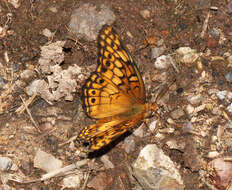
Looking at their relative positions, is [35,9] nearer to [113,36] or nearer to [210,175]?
[113,36]

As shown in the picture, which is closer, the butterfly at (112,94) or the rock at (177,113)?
the butterfly at (112,94)

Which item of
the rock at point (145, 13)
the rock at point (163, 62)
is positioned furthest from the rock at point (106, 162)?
the rock at point (145, 13)

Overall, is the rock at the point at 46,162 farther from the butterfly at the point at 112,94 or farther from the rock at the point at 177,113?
the rock at the point at 177,113

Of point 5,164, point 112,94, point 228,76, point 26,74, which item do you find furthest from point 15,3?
point 228,76

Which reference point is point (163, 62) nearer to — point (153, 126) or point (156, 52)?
point (156, 52)

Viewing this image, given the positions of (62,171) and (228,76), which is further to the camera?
(228,76)

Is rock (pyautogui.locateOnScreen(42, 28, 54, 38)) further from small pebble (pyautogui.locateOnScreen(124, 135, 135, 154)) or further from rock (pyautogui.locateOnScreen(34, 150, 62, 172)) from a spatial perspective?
small pebble (pyautogui.locateOnScreen(124, 135, 135, 154))
